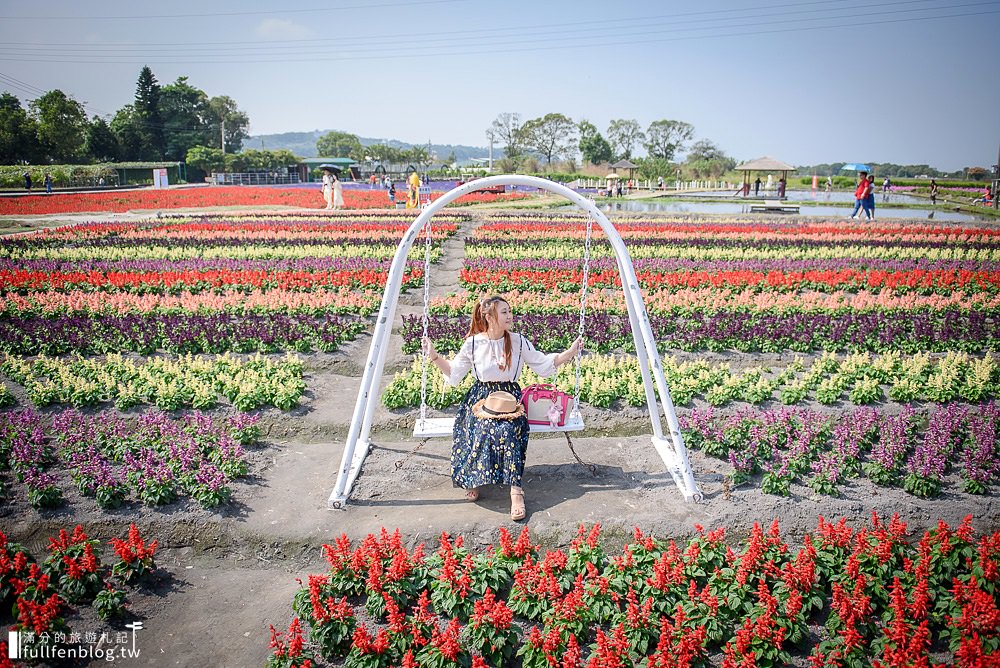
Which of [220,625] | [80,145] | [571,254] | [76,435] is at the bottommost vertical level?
[220,625]

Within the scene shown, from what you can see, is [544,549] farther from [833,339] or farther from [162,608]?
[833,339]

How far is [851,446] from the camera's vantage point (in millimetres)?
5594

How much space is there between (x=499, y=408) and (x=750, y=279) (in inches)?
375

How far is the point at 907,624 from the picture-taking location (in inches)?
143

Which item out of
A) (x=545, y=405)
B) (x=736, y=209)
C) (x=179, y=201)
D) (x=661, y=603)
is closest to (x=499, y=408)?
(x=545, y=405)

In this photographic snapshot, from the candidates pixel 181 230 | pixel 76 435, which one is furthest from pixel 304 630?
pixel 181 230

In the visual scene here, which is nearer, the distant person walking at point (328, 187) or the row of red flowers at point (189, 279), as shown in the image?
the row of red flowers at point (189, 279)

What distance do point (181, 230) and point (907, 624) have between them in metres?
20.8

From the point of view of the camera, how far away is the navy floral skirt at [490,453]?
5016 millimetres

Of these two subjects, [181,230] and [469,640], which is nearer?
[469,640]

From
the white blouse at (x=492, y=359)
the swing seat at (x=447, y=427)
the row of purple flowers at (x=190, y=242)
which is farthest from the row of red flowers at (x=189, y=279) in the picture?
the white blouse at (x=492, y=359)

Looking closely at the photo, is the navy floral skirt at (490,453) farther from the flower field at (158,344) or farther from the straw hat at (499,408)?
the flower field at (158,344)

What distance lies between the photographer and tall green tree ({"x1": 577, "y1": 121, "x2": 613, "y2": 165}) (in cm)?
7469

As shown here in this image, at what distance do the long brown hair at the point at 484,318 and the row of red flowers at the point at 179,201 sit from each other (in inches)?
1079
